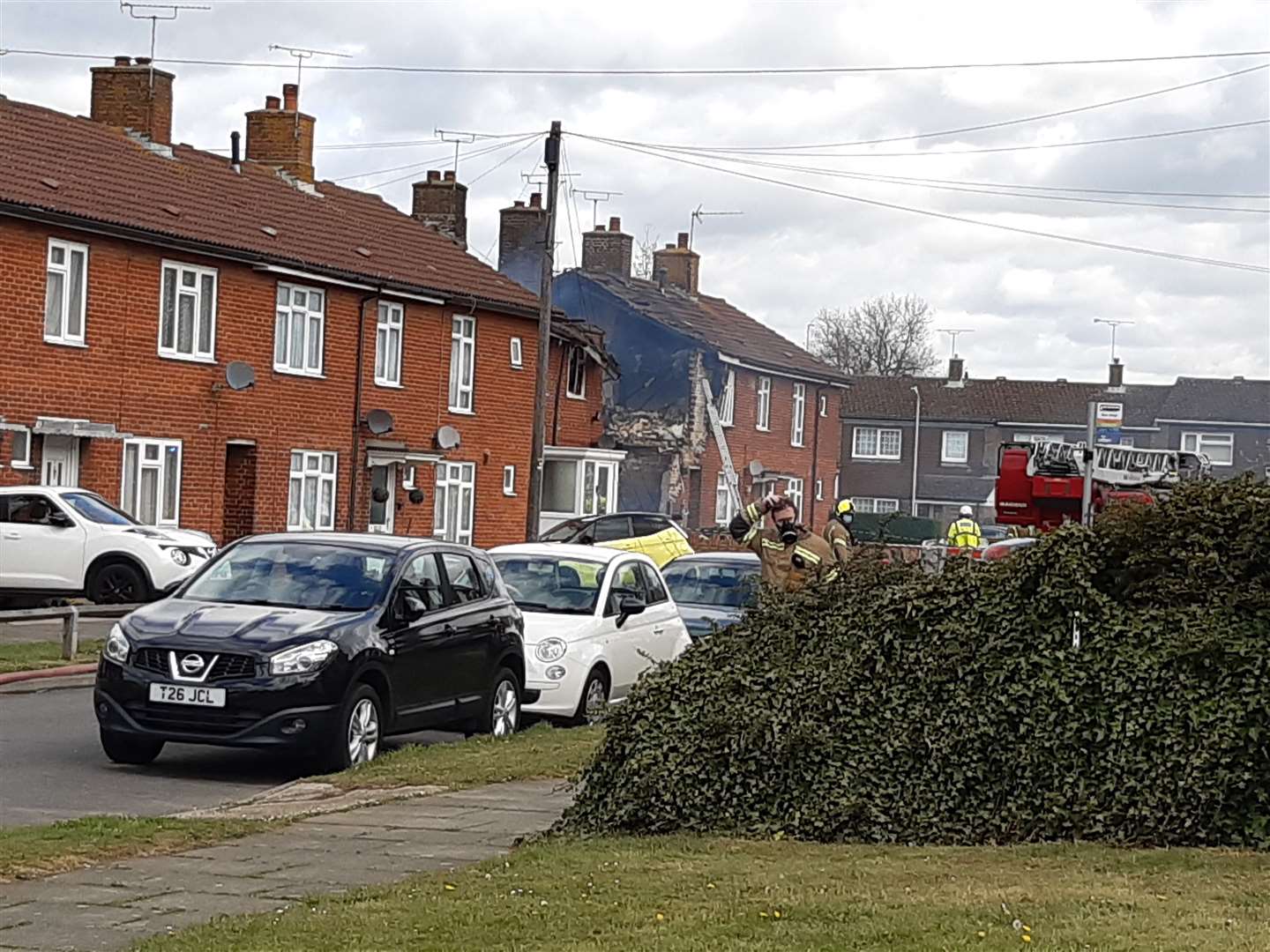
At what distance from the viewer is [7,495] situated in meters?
27.5

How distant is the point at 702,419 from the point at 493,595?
44.7m

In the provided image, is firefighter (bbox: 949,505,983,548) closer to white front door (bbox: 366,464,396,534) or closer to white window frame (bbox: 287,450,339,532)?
white front door (bbox: 366,464,396,534)

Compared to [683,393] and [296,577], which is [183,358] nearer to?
[296,577]

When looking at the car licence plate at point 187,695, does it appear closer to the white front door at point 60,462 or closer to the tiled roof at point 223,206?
the tiled roof at point 223,206

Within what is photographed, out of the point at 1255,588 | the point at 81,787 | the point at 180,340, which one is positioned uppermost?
the point at 180,340

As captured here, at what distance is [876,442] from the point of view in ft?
299

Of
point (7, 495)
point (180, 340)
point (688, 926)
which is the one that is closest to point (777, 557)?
point (688, 926)

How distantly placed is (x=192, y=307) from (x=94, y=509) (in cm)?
821

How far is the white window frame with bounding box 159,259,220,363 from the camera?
113ft

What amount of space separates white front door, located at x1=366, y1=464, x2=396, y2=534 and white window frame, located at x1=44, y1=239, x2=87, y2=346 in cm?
949

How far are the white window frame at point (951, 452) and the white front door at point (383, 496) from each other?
5238 cm

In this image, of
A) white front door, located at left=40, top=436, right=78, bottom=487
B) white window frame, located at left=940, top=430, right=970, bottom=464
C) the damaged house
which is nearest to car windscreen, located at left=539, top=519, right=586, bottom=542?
white front door, located at left=40, top=436, right=78, bottom=487

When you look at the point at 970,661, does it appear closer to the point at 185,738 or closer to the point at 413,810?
the point at 413,810

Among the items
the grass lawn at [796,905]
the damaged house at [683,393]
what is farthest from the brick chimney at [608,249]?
the grass lawn at [796,905]
